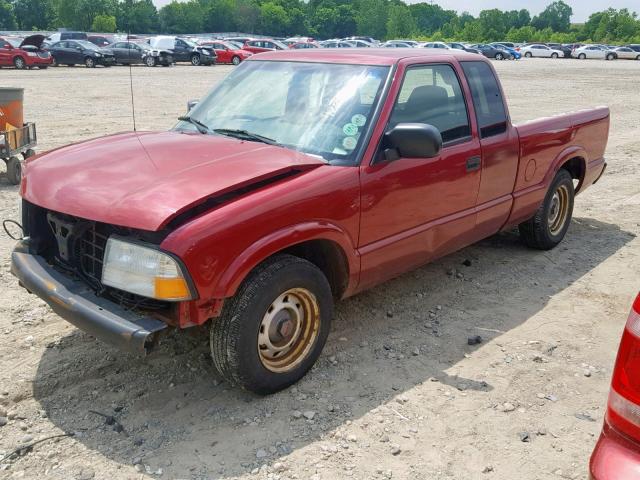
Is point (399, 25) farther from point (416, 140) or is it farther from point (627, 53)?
point (416, 140)

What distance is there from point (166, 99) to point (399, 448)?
674 inches

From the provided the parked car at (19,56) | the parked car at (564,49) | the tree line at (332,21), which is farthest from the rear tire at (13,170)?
the tree line at (332,21)

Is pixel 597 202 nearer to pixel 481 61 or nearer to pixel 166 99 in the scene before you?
pixel 481 61

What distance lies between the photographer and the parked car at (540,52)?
215ft

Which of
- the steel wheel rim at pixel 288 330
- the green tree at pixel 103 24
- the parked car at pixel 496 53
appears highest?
the green tree at pixel 103 24

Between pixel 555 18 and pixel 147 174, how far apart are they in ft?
573

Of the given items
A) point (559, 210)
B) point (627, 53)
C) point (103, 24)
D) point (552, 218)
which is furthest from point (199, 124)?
point (103, 24)

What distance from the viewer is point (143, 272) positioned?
10.4 feet

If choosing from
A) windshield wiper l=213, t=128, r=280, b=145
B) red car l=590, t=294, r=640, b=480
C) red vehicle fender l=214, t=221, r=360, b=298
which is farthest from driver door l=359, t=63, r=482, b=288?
red car l=590, t=294, r=640, b=480

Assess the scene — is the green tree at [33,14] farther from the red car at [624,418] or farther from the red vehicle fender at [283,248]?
the red car at [624,418]

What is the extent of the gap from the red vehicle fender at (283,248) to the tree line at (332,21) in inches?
3389

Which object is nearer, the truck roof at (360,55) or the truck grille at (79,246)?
the truck grille at (79,246)

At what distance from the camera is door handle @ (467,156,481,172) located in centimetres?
481

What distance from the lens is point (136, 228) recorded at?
3127mm
